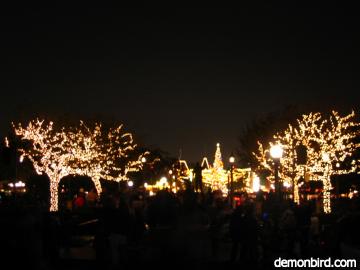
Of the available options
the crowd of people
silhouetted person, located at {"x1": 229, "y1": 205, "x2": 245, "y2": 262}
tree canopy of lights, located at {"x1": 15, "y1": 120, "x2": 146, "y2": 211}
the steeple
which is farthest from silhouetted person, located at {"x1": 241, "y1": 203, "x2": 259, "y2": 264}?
the steeple

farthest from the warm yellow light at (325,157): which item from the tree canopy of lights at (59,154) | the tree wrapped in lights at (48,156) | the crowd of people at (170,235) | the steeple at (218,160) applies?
the steeple at (218,160)

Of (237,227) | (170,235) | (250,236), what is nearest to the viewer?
(170,235)

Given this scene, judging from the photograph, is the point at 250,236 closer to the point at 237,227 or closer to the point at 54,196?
the point at 237,227

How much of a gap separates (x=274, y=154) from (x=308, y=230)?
483 centimetres

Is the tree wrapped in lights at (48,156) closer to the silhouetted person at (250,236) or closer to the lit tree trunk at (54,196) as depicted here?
the lit tree trunk at (54,196)

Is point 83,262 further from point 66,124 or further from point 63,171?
point 66,124

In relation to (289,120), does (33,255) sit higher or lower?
lower

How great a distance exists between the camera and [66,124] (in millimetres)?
58250

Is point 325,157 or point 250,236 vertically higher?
point 325,157

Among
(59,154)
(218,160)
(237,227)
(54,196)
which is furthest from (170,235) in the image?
(218,160)

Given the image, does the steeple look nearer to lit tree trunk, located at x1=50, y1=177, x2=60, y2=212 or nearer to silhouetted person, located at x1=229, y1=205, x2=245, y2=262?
lit tree trunk, located at x1=50, y1=177, x2=60, y2=212

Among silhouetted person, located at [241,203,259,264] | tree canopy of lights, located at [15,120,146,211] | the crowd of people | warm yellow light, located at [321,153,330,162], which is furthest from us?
tree canopy of lights, located at [15,120,146,211]

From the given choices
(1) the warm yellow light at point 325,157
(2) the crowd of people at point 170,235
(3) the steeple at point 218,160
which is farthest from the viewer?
(3) the steeple at point 218,160

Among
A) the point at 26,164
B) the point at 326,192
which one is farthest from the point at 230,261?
the point at 26,164
